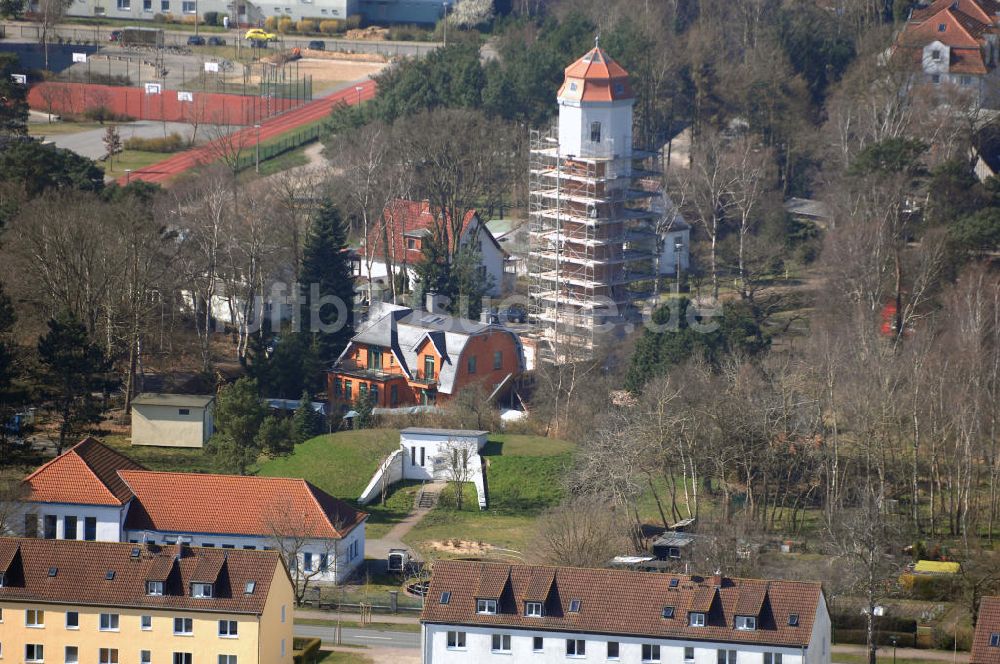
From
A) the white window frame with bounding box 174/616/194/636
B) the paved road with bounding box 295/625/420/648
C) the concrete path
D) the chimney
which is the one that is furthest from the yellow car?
the white window frame with bounding box 174/616/194/636

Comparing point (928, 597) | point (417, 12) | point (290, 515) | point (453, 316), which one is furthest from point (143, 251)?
point (417, 12)

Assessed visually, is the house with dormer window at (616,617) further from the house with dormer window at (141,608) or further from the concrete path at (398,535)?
the concrete path at (398,535)

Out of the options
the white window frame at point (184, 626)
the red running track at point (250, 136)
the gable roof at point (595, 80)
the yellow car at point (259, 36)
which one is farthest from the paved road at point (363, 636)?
the yellow car at point (259, 36)

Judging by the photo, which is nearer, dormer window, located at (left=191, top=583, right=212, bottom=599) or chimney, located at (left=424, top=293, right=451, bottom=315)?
dormer window, located at (left=191, top=583, right=212, bottom=599)

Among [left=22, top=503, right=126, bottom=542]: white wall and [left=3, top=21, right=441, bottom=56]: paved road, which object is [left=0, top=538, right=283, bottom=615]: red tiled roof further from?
[left=3, top=21, right=441, bottom=56]: paved road

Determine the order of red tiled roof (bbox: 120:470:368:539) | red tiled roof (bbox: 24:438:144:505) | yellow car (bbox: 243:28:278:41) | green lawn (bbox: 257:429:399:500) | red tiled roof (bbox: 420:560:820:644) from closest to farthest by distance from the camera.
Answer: red tiled roof (bbox: 420:560:820:644) < red tiled roof (bbox: 120:470:368:539) < red tiled roof (bbox: 24:438:144:505) < green lawn (bbox: 257:429:399:500) < yellow car (bbox: 243:28:278:41)

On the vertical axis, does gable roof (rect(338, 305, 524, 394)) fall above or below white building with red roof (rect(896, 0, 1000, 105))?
below

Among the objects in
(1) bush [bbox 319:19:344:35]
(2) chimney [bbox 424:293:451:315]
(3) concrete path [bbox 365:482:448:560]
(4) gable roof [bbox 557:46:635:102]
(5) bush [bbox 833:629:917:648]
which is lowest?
(5) bush [bbox 833:629:917:648]

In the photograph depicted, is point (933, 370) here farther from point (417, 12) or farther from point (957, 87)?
point (417, 12)
